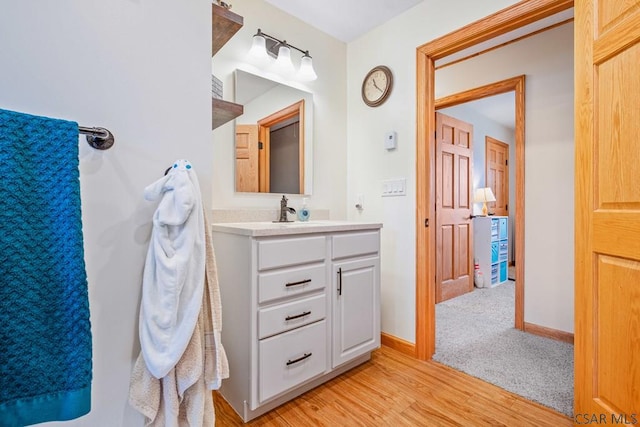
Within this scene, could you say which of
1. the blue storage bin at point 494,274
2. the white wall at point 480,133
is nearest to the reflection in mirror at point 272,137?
the white wall at point 480,133

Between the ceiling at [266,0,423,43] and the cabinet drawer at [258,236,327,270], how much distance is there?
65.5 inches

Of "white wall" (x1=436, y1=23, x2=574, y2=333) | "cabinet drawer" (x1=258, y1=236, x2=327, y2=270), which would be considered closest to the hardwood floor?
"cabinet drawer" (x1=258, y1=236, x2=327, y2=270)

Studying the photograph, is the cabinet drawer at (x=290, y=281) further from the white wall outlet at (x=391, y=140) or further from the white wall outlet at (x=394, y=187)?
the white wall outlet at (x=391, y=140)

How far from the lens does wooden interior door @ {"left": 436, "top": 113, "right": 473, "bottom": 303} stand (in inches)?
122

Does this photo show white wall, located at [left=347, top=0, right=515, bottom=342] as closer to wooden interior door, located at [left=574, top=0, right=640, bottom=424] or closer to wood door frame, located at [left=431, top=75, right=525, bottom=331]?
wooden interior door, located at [left=574, top=0, right=640, bottom=424]

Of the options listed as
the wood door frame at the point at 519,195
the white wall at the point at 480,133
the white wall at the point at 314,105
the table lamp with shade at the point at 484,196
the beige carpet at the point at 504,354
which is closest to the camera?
the beige carpet at the point at 504,354

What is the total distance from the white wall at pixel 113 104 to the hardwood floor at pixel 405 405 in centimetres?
84

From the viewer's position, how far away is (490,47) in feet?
8.78

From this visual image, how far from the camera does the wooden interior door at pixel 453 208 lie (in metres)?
3.11

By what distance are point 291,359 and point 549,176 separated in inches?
97.3

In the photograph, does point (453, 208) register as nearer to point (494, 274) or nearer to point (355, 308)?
point (494, 274)

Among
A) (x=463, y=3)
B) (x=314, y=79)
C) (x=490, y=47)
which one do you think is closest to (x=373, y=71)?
(x=314, y=79)

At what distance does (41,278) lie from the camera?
601 mm

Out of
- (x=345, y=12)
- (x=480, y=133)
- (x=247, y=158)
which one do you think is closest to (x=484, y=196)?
(x=480, y=133)
